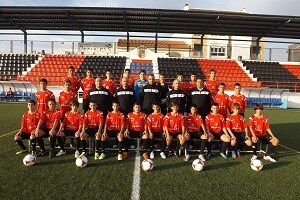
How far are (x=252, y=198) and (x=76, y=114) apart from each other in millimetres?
4000

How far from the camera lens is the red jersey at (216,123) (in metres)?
6.34

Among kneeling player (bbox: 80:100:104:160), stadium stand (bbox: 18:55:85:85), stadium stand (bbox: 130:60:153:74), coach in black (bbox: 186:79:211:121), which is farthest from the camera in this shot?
stadium stand (bbox: 130:60:153:74)

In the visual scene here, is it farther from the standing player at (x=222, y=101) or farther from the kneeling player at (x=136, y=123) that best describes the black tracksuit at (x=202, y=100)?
the kneeling player at (x=136, y=123)

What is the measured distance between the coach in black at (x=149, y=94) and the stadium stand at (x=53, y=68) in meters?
14.4

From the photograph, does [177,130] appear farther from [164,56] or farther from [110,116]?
[164,56]

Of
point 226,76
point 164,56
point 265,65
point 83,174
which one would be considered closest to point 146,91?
point 83,174

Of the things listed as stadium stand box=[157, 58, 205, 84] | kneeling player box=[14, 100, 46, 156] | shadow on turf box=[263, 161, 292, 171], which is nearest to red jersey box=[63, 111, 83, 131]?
kneeling player box=[14, 100, 46, 156]

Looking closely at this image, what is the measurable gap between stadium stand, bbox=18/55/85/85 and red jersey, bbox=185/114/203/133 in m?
15.3

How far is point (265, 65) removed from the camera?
2386 centimetres

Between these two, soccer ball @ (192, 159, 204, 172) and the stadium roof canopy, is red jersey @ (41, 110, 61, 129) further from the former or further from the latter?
the stadium roof canopy

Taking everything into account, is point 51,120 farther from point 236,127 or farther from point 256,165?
point 256,165

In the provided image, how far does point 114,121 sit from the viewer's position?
6242 millimetres

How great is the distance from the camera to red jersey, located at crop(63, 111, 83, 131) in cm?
621

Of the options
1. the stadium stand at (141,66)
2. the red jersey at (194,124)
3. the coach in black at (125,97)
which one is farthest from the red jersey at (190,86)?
the stadium stand at (141,66)
